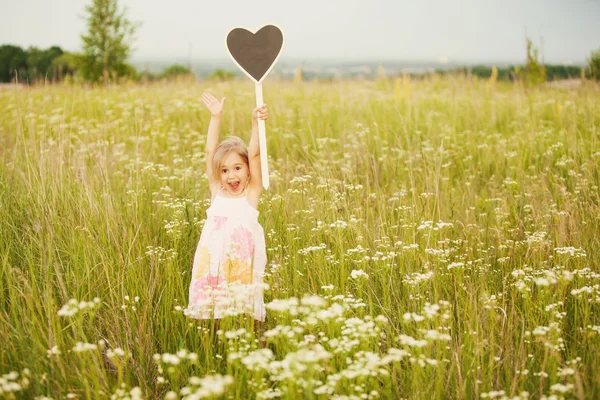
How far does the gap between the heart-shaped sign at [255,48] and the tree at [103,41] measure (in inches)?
989

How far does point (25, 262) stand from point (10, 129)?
14.1 ft

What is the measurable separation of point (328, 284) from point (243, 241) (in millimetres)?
588

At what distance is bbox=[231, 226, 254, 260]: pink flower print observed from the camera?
3219mm

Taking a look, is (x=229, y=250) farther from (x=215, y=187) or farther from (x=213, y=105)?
(x=213, y=105)

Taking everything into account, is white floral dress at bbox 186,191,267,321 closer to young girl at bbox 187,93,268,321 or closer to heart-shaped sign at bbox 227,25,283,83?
young girl at bbox 187,93,268,321

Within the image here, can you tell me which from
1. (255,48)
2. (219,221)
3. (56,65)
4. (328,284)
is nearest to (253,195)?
(219,221)

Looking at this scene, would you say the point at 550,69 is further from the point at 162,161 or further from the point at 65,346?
the point at 65,346

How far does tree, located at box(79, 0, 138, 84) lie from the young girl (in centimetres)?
2525

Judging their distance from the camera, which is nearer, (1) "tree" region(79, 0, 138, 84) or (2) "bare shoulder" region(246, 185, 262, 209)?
(2) "bare shoulder" region(246, 185, 262, 209)

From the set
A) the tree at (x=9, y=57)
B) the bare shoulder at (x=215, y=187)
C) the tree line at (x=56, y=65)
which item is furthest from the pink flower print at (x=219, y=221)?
the tree at (x=9, y=57)

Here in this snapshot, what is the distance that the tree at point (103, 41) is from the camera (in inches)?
1041

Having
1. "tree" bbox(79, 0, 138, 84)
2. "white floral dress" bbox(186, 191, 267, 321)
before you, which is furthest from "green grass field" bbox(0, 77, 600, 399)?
"tree" bbox(79, 0, 138, 84)

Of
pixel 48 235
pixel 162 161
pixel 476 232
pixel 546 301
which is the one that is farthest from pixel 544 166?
pixel 48 235

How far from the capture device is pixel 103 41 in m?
26.8
